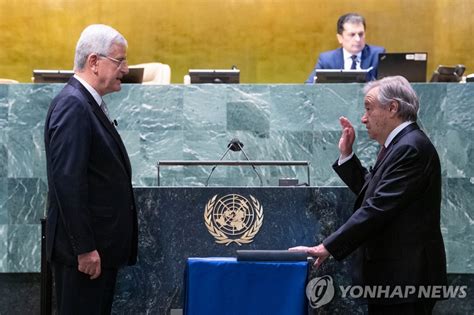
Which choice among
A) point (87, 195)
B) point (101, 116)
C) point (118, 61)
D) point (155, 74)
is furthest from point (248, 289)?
point (155, 74)

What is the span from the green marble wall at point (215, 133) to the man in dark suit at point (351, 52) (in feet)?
6.14

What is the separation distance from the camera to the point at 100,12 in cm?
1027

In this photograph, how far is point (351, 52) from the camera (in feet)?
27.9

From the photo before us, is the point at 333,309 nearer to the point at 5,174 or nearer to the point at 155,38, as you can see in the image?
the point at 5,174

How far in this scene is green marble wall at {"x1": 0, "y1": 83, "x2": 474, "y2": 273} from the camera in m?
6.25

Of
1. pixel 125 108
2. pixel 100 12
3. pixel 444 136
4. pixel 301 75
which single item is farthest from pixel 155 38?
pixel 444 136

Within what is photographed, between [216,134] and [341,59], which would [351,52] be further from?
[216,134]

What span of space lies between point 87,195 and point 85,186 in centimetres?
4

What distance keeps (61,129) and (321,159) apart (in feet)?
9.04

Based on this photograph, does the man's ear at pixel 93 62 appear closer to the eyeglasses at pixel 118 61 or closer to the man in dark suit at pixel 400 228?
the eyeglasses at pixel 118 61
